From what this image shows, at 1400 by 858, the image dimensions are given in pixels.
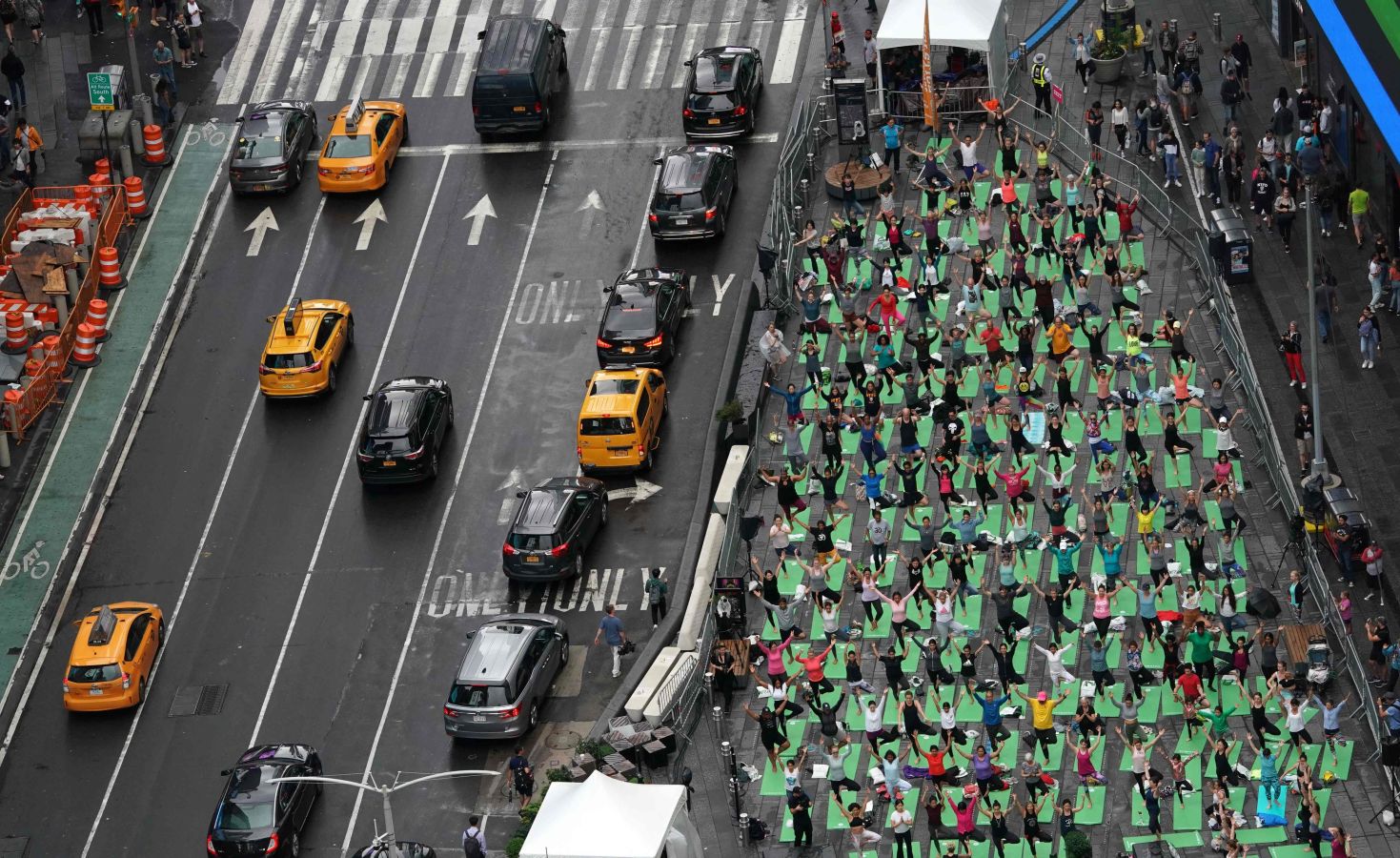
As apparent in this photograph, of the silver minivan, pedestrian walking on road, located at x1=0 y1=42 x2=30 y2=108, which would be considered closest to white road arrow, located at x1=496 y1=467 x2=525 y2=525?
the silver minivan

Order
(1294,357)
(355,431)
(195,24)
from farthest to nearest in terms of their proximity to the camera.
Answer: (195,24) → (355,431) → (1294,357)

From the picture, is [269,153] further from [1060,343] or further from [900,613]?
[900,613]

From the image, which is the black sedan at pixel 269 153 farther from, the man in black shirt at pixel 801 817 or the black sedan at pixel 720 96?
the man in black shirt at pixel 801 817

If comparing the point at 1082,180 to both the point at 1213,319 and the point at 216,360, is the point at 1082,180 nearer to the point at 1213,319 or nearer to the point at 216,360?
the point at 1213,319

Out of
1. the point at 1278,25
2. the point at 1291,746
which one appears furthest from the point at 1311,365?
the point at 1278,25

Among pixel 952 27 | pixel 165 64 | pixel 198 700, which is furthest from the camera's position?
pixel 165 64

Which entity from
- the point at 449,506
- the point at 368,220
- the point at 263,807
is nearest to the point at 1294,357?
the point at 449,506
